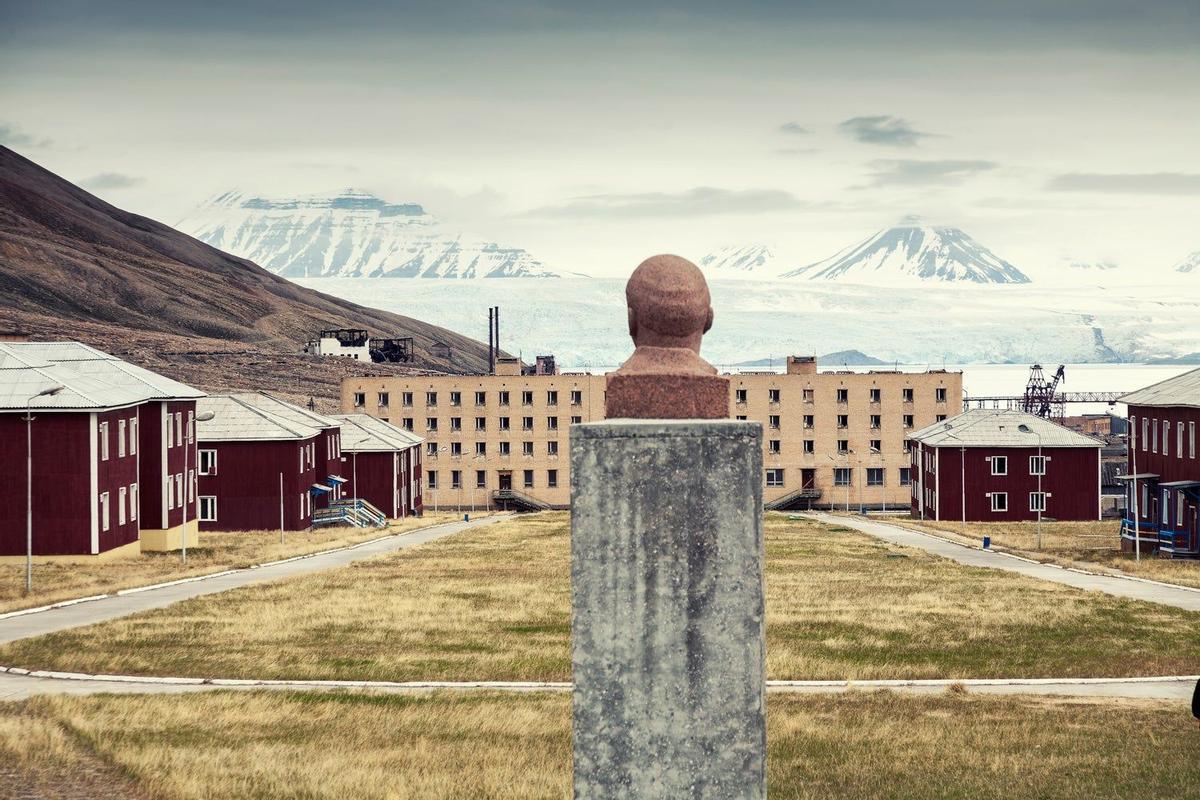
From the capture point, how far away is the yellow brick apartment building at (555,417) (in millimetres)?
147250

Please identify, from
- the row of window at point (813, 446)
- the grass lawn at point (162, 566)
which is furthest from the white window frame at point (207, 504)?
the row of window at point (813, 446)

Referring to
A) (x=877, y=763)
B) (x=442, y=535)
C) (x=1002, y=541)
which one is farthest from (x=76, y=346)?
(x=877, y=763)

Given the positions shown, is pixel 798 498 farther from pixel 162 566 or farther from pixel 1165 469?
pixel 162 566

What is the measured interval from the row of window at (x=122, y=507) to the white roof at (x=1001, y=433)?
5819cm

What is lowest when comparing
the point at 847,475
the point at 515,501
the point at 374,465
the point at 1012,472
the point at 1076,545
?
the point at 515,501

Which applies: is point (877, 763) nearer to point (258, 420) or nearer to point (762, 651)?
point (762, 651)

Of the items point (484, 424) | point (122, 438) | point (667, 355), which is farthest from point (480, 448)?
point (667, 355)

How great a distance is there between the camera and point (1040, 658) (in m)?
33.9

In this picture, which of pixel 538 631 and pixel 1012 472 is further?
pixel 1012 472

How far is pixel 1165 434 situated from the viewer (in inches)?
2876

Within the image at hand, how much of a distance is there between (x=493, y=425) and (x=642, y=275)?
133666mm

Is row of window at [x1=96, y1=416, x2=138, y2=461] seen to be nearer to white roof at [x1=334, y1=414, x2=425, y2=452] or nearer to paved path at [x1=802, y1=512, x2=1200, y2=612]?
paved path at [x1=802, y1=512, x2=1200, y2=612]

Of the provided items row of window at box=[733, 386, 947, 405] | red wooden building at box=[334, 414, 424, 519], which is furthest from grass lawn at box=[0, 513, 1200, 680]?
row of window at box=[733, 386, 947, 405]

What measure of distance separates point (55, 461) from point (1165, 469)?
164ft
